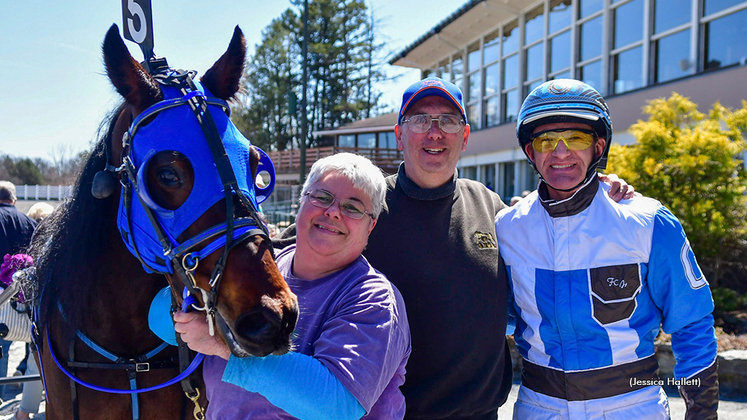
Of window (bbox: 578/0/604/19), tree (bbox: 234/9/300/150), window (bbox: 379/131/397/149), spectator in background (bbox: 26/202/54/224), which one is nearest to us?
spectator in background (bbox: 26/202/54/224)

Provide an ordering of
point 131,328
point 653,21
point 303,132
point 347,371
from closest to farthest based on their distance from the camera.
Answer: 1. point 347,371
2. point 131,328
3. point 653,21
4. point 303,132

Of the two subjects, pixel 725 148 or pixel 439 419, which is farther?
pixel 725 148

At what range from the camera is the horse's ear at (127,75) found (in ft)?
5.31

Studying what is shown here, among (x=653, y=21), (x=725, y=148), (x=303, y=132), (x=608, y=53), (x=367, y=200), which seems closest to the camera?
(x=367, y=200)

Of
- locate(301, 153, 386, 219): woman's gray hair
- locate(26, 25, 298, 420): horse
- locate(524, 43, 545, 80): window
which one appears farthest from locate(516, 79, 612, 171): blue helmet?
locate(524, 43, 545, 80): window

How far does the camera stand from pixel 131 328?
1.84 m

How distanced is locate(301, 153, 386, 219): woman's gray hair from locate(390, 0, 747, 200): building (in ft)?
28.4

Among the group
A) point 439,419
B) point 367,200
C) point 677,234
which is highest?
point 367,200

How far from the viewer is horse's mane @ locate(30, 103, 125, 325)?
182cm

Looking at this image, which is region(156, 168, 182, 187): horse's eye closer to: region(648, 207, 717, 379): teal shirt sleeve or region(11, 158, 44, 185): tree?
region(648, 207, 717, 379): teal shirt sleeve

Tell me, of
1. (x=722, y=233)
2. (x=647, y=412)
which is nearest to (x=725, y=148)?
(x=722, y=233)

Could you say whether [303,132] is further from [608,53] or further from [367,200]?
[367,200]

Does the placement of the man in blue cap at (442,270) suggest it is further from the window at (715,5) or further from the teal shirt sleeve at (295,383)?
the window at (715,5)

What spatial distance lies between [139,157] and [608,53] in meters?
11.7
